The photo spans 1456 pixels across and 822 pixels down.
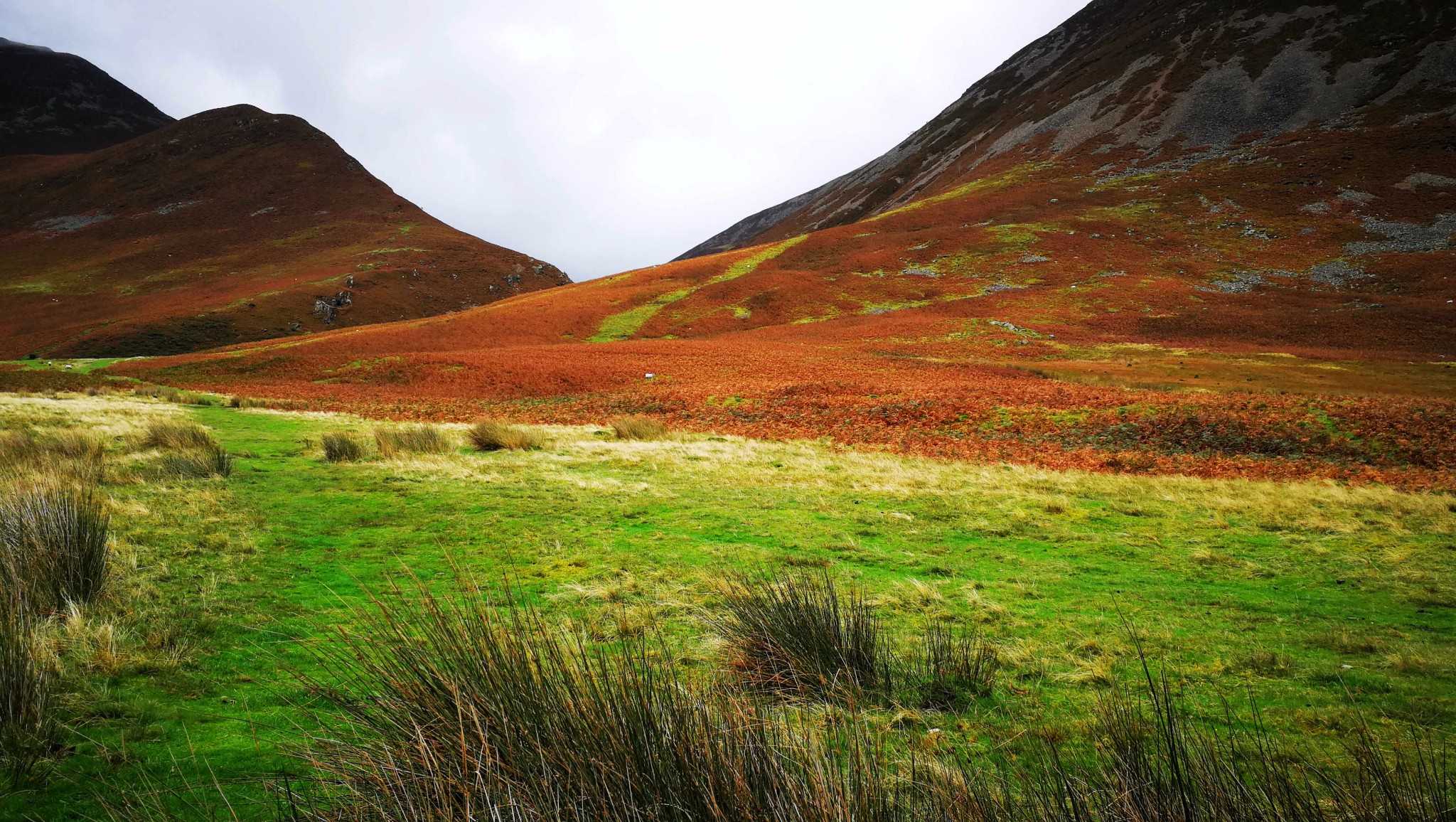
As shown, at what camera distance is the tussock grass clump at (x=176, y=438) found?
11.5 meters

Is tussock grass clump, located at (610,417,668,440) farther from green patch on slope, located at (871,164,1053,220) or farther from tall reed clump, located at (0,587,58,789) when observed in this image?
green patch on slope, located at (871,164,1053,220)

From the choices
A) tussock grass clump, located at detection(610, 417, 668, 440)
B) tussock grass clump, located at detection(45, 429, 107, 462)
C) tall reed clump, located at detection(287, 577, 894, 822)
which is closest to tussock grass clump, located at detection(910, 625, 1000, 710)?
tall reed clump, located at detection(287, 577, 894, 822)

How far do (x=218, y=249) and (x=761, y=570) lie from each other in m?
107

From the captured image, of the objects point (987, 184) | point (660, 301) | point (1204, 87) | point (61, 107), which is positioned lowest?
point (660, 301)

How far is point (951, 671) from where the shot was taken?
4332 mm

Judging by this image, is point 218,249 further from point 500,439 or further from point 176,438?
point 500,439

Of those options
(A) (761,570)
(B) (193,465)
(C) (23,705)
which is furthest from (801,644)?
(B) (193,465)

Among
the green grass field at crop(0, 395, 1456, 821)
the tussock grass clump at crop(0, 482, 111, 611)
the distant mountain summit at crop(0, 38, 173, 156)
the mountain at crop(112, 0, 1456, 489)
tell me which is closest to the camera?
the green grass field at crop(0, 395, 1456, 821)

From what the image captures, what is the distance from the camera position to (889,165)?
144 m

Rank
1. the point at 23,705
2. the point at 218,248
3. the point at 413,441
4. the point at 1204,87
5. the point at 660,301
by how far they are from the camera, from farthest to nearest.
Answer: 1. the point at 1204,87
2. the point at 218,248
3. the point at 660,301
4. the point at 413,441
5. the point at 23,705

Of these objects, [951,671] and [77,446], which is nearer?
[951,671]

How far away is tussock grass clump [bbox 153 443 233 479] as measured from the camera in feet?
32.0

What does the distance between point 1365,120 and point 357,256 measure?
127 meters

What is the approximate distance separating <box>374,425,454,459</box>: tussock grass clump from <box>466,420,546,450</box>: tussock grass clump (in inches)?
25.9
